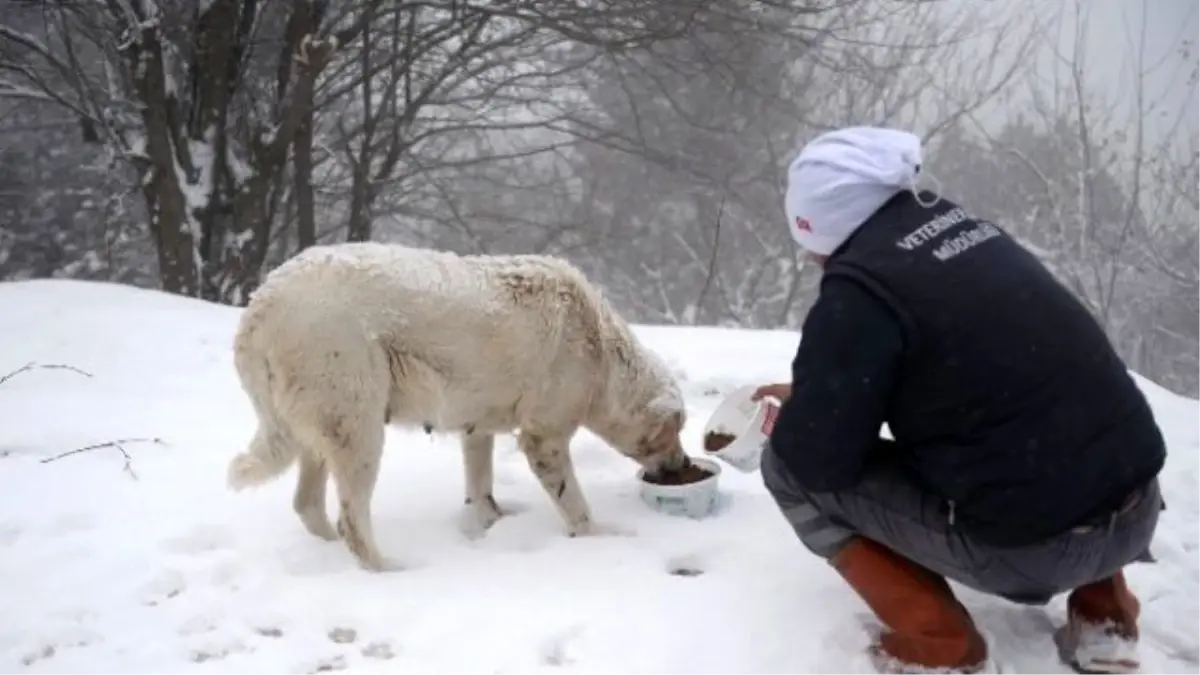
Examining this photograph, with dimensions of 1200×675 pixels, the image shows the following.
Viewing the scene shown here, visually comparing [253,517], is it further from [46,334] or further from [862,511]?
[46,334]

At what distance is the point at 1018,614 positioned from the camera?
3141 mm

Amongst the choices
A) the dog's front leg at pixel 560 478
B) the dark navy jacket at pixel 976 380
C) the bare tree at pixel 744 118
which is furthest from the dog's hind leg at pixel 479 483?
the bare tree at pixel 744 118

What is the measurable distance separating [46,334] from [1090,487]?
21.3ft

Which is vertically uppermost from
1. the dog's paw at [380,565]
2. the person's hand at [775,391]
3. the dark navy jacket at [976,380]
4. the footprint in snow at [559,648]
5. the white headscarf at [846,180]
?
the white headscarf at [846,180]

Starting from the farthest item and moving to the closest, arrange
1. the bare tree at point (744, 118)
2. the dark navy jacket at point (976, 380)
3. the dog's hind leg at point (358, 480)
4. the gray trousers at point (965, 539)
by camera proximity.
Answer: the bare tree at point (744, 118), the dog's hind leg at point (358, 480), the gray trousers at point (965, 539), the dark navy jacket at point (976, 380)

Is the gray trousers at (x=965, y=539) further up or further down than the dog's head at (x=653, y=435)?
further up

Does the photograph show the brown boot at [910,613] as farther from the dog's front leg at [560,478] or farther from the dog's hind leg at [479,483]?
the dog's hind leg at [479,483]

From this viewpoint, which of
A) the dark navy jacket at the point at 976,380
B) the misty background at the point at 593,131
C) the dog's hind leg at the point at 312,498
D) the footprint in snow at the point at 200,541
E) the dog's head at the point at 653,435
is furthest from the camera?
the misty background at the point at 593,131

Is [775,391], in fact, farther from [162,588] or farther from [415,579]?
[162,588]

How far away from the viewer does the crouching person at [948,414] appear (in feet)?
8.16

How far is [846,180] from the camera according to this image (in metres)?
2.64

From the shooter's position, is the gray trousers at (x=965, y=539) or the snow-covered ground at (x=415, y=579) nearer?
the gray trousers at (x=965, y=539)

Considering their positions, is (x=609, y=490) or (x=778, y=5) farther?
(x=778, y=5)

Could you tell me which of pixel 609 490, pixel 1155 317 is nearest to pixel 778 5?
pixel 609 490
